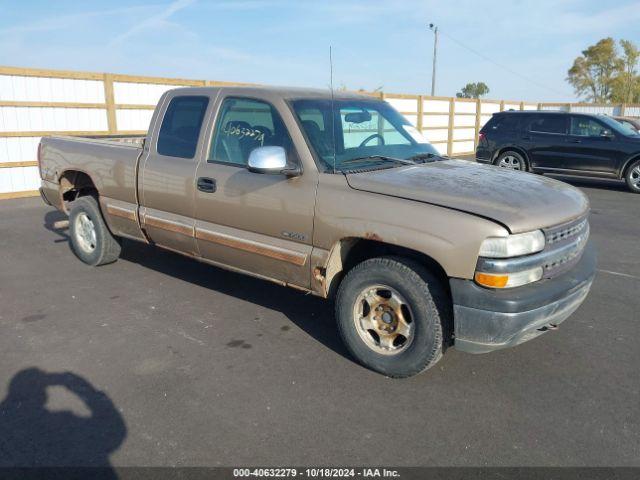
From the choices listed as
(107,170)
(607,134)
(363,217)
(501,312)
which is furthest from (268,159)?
(607,134)

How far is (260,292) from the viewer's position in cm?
516

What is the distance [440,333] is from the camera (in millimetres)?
3227

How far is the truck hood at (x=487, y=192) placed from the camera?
3094 millimetres

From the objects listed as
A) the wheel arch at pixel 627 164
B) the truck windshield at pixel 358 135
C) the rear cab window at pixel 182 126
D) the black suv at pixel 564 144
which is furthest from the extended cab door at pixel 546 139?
the rear cab window at pixel 182 126

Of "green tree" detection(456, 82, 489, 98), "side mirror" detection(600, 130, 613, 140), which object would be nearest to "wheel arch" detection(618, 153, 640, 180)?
"side mirror" detection(600, 130, 613, 140)

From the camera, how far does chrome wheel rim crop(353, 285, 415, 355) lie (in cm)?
338

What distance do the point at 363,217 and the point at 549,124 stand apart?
11.3m

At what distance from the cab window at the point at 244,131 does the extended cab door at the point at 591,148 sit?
34.7 ft

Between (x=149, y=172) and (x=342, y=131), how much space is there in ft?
6.14

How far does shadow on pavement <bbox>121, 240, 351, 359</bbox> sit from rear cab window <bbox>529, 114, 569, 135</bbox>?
1018cm

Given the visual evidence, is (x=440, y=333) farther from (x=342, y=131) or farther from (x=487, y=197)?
(x=342, y=131)

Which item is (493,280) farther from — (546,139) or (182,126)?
(546,139)

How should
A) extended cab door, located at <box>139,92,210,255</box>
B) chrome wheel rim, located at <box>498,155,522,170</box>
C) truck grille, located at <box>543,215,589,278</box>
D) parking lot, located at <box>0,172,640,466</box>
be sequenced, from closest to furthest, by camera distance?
1. parking lot, located at <box>0,172,640,466</box>
2. truck grille, located at <box>543,215,589,278</box>
3. extended cab door, located at <box>139,92,210,255</box>
4. chrome wheel rim, located at <box>498,155,522,170</box>

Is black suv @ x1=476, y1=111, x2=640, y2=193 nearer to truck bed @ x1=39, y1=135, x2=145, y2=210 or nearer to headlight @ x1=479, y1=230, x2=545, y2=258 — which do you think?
truck bed @ x1=39, y1=135, x2=145, y2=210
